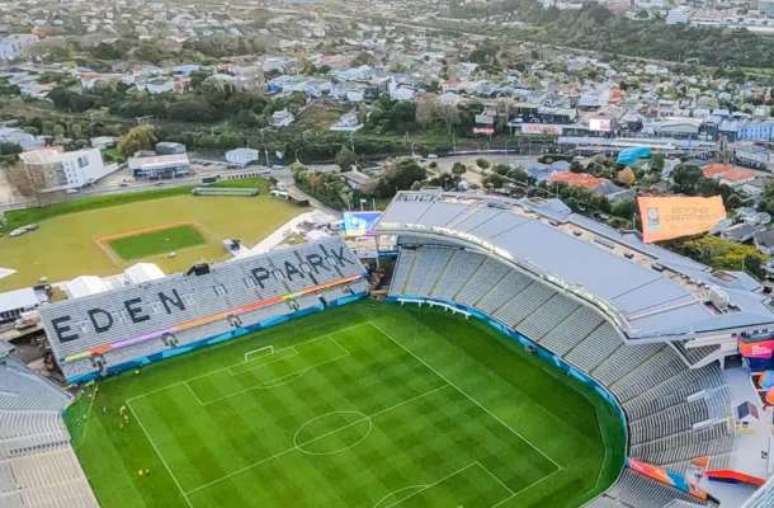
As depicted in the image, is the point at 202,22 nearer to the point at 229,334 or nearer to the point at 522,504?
the point at 229,334

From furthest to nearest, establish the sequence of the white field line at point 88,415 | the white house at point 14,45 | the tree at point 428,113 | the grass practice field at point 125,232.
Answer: the white house at point 14,45 < the tree at point 428,113 < the grass practice field at point 125,232 < the white field line at point 88,415

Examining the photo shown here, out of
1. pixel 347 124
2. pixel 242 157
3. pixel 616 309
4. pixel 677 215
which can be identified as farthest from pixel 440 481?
pixel 347 124

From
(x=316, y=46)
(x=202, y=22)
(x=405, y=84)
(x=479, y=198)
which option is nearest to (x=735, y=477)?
(x=479, y=198)

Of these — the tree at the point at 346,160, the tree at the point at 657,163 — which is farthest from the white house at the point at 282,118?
the tree at the point at 657,163

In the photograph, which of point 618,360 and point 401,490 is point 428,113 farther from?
point 401,490

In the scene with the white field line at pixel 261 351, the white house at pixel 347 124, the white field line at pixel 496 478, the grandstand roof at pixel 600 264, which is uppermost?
the grandstand roof at pixel 600 264

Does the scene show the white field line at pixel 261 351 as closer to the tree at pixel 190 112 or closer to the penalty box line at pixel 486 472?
the penalty box line at pixel 486 472
